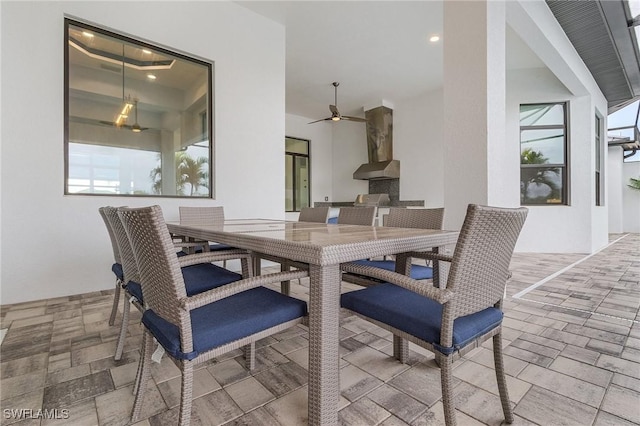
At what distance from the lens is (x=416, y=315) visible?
3.47ft

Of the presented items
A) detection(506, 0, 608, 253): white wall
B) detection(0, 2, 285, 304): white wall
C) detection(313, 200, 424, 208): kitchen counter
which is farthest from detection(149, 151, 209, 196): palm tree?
detection(506, 0, 608, 253): white wall

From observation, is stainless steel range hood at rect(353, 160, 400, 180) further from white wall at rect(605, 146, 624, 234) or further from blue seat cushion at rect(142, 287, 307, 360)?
white wall at rect(605, 146, 624, 234)

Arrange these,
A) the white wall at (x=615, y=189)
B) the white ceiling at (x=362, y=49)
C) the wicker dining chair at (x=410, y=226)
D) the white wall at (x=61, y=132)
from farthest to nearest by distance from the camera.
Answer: the white wall at (x=615, y=189), the white ceiling at (x=362, y=49), the white wall at (x=61, y=132), the wicker dining chair at (x=410, y=226)

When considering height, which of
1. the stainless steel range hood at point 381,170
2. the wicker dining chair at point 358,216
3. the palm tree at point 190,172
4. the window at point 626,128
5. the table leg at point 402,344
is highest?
the window at point 626,128

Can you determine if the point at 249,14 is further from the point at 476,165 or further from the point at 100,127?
the point at 476,165

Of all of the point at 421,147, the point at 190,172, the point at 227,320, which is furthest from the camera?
the point at 421,147

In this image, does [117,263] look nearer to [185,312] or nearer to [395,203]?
[185,312]

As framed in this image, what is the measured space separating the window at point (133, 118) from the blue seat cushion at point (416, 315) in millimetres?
2730

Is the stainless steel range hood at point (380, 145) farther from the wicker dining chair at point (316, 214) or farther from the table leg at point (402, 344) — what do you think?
the table leg at point (402, 344)

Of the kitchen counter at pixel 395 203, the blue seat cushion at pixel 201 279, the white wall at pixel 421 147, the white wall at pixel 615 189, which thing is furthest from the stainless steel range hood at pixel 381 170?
the white wall at pixel 615 189

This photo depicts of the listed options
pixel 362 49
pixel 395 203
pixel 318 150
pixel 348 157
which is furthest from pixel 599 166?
pixel 318 150

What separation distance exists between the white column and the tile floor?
38.9 inches

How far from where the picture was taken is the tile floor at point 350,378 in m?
1.17

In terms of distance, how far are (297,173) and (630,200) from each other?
428 inches
